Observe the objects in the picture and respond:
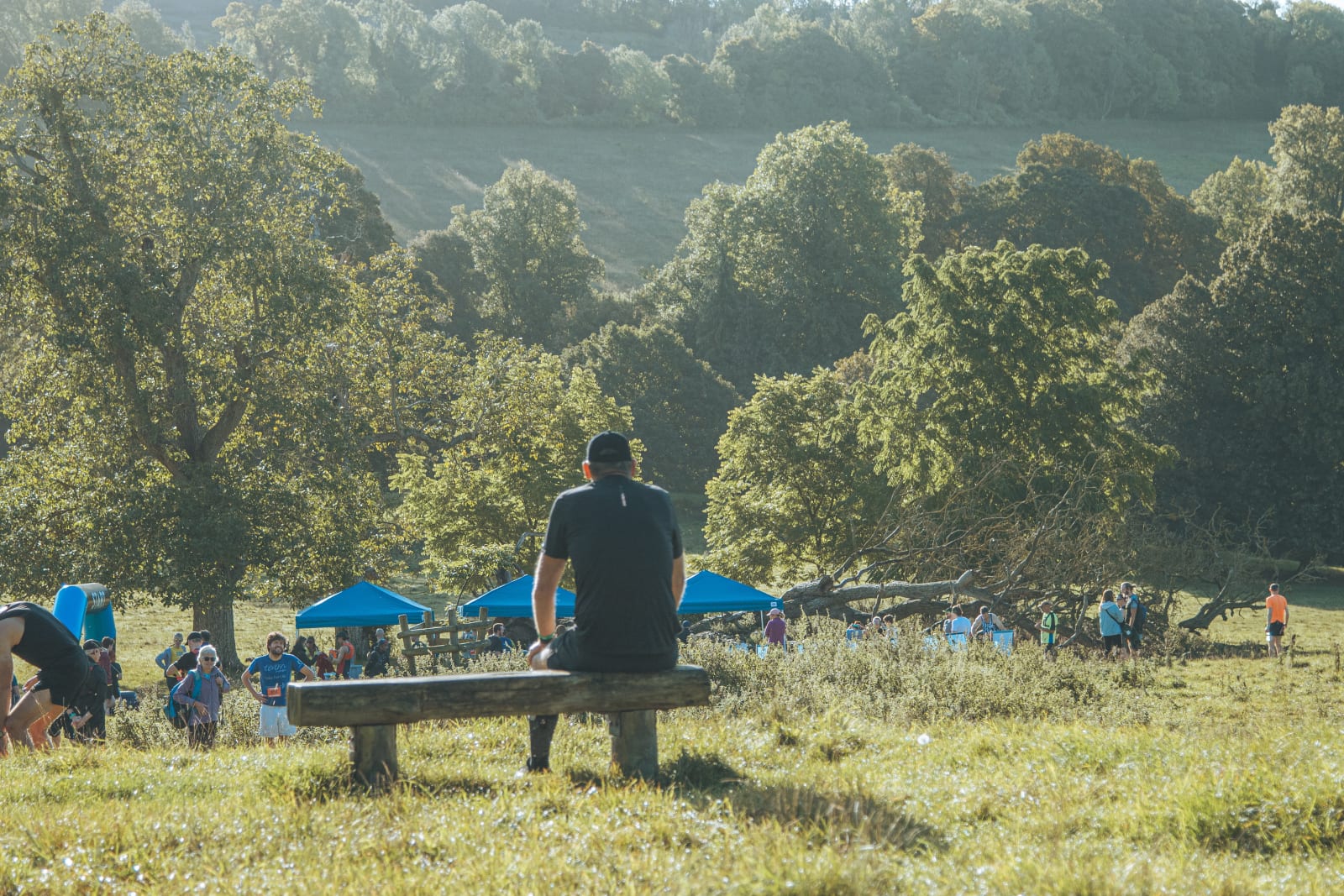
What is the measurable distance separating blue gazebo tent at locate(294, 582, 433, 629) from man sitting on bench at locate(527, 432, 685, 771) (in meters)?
17.8

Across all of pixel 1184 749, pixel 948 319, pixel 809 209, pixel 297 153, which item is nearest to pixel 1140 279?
pixel 809 209

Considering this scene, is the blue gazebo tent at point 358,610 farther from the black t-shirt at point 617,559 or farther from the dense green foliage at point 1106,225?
the dense green foliage at point 1106,225

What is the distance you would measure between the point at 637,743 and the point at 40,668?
4.84 metres

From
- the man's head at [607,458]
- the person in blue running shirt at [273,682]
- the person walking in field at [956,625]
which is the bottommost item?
the person walking in field at [956,625]

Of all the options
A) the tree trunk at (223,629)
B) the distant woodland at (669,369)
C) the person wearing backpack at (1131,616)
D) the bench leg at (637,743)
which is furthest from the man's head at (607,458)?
the tree trunk at (223,629)

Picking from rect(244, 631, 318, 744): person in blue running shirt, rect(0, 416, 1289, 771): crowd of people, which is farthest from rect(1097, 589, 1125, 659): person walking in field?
rect(244, 631, 318, 744): person in blue running shirt

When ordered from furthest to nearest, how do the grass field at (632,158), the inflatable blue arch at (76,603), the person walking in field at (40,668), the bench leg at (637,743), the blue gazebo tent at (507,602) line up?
the grass field at (632,158)
the blue gazebo tent at (507,602)
the inflatable blue arch at (76,603)
the person walking in field at (40,668)
the bench leg at (637,743)

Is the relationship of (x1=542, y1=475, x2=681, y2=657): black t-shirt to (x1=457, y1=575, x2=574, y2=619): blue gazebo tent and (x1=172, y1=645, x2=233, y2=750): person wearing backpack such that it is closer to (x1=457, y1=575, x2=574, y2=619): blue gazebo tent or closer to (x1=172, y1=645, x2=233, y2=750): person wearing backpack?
(x1=172, y1=645, x2=233, y2=750): person wearing backpack

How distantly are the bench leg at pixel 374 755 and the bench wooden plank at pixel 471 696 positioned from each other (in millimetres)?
101

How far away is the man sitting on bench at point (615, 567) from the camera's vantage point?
596cm

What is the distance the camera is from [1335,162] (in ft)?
206

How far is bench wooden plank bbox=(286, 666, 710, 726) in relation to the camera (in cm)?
580

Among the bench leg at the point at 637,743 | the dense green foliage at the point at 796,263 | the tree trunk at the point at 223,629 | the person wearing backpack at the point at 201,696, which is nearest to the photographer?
the bench leg at the point at 637,743

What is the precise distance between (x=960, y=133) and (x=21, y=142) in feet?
312
